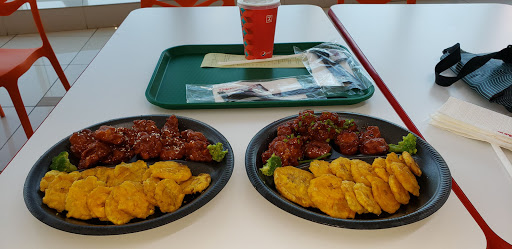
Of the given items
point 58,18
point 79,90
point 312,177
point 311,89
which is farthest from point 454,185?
point 58,18

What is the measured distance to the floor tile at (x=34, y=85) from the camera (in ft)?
10.8

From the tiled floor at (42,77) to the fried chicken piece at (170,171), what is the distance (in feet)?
6.67

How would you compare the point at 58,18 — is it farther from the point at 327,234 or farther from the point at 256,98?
the point at 327,234

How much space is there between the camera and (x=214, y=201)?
1023 mm

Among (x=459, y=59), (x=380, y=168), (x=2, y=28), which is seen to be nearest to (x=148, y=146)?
(x=380, y=168)

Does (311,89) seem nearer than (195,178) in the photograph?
No

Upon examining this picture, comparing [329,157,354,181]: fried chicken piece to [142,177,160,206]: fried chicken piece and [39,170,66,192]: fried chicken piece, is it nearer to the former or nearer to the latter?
[142,177,160,206]: fried chicken piece

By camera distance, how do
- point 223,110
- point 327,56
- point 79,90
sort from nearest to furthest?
point 223,110 < point 79,90 < point 327,56

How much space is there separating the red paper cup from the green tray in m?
0.09

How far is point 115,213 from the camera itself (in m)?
0.91

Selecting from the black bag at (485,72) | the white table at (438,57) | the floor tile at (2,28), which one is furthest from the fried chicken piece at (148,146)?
the floor tile at (2,28)

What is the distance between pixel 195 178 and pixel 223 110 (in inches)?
16.2

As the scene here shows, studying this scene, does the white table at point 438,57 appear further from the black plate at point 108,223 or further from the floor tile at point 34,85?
the floor tile at point 34,85

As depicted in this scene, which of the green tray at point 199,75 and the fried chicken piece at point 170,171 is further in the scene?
the green tray at point 199,75
